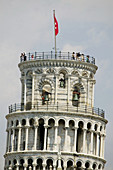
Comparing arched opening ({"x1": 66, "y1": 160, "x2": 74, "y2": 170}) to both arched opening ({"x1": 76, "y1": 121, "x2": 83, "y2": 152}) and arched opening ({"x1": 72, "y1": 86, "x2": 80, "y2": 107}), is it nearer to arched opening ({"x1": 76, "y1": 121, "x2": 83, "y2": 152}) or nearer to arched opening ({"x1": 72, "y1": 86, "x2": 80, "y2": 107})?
arched opening ({"x1": 76, "y1": 121, "x2": 83, "y2": 152})

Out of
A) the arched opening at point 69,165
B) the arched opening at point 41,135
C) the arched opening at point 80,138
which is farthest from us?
the arched opening at point 80,138

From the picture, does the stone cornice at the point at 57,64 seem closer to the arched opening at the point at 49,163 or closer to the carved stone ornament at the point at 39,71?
the carved stone ornament at the point at 39,71

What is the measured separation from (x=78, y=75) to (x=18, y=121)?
13164 mm

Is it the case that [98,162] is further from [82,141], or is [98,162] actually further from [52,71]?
[52,71]

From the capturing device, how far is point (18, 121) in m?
166

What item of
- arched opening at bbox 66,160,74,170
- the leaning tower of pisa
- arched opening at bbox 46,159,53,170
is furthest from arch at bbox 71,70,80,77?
arched opening at bbox 46,159,53,170

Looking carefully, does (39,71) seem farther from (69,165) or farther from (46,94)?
(69,165)

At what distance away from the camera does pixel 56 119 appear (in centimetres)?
16312

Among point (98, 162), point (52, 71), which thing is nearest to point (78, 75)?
point (52, 71)

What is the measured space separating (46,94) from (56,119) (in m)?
5.59

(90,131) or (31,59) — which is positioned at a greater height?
(31,59)

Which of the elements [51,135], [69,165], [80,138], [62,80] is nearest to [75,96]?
[62,80]

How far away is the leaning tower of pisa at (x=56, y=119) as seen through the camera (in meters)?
163

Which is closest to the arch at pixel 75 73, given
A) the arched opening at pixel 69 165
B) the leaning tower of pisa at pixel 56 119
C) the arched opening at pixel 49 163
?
the leaning tower of pisa at pixel 56 119
